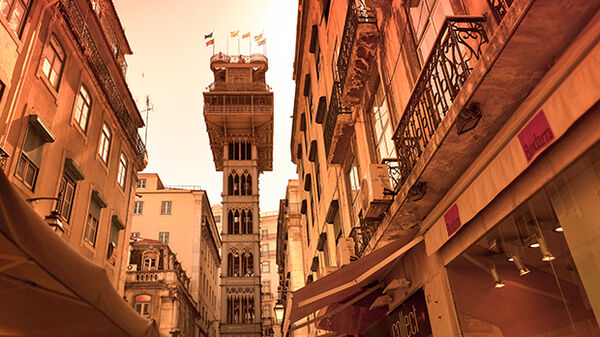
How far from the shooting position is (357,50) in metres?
8.24

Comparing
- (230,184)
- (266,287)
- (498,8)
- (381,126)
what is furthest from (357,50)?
(266,287)

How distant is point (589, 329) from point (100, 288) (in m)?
5.43

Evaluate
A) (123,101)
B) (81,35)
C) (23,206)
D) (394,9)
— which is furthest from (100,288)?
(123,101)

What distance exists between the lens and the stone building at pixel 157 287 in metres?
27.2

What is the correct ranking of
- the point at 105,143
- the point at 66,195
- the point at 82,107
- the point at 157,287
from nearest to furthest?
1. the point at 66,195
2. the point at 82,107
3. the point at 105,143
4. the point at 157,287

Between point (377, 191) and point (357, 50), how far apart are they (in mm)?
3107

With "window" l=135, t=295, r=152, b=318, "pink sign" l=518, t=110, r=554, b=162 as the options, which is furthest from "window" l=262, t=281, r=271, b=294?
"pink sign" l=518, t=110, r=554, b=162

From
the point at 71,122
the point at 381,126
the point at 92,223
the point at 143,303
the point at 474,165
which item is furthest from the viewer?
the point at 143,303

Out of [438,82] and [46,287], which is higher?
[438,82]

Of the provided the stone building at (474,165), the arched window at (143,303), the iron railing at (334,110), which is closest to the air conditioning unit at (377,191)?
the stone building at (474,165)

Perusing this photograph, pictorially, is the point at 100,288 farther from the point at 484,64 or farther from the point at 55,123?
the point at 55,123

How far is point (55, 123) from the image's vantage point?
1201 centimetres

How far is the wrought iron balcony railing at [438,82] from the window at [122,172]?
13965 millimetres

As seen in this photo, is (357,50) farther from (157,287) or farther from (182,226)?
(182,226)
